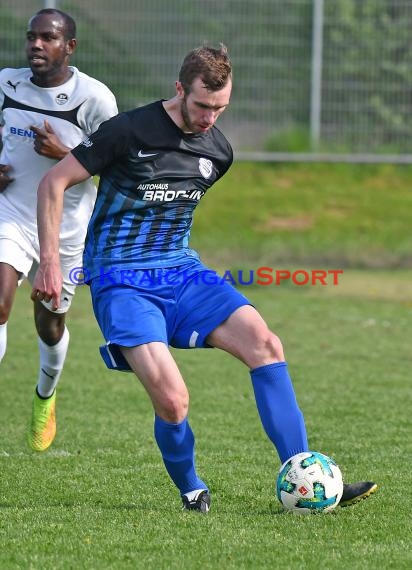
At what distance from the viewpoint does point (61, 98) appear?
6.94m

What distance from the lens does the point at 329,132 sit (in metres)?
18.7

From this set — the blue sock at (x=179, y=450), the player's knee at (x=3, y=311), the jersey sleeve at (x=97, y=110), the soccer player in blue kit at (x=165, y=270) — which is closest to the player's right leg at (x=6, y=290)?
the player's knee at (x=3, y=311)

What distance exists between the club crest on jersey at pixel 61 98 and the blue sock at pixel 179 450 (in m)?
2.40

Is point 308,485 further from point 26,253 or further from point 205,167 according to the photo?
point 26,253

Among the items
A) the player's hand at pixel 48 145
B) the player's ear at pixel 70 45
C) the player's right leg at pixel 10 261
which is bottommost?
the player's right leg at pixel 10 261

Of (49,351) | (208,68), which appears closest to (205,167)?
(208,68)

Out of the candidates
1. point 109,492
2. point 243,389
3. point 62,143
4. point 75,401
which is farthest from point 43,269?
point 243,389

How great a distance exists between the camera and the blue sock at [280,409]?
17.5 ft

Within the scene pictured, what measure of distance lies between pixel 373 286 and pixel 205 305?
1053cm

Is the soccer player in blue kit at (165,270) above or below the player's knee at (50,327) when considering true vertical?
above

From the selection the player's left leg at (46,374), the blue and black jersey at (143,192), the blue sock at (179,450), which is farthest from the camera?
the player's left leg at (46,374)

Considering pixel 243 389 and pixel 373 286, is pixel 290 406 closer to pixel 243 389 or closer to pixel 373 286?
pixel 243 389

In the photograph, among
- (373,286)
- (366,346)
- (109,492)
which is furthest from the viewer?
(373,286)

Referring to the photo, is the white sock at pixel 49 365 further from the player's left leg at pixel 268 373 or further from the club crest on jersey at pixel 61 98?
the player's left leg at pixel 268 373
